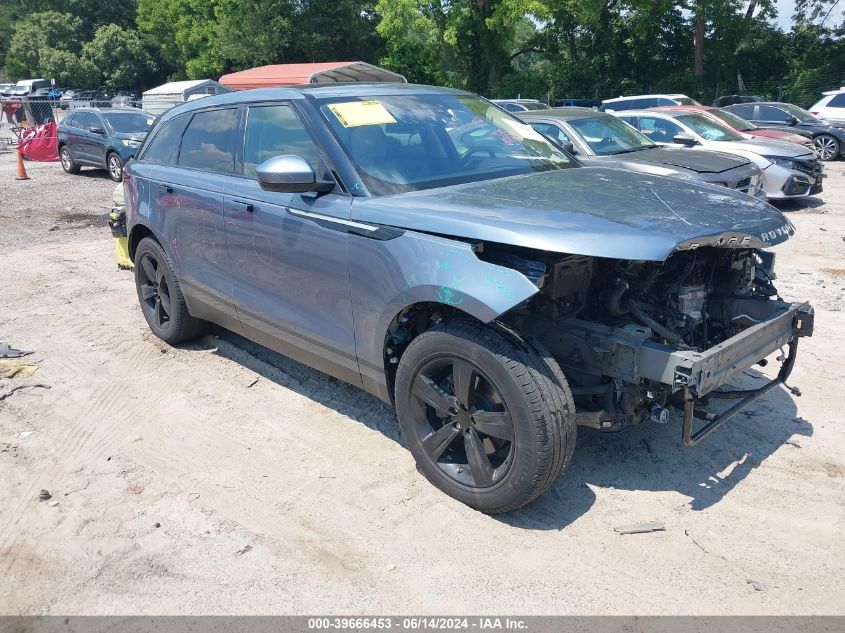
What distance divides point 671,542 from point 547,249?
57.6 inches

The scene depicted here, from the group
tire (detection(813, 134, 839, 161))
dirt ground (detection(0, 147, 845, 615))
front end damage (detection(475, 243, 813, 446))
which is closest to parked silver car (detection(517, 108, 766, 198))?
dirt ground (detection(0, 147, 845, 615))

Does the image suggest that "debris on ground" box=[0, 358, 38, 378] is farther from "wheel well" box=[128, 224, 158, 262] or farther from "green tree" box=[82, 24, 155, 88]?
"green tree" box=[82, 24, 155, 88]

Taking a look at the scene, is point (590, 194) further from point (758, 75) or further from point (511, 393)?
point (758, 75)

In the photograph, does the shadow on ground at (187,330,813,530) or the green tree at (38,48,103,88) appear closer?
the shadow on ground at (187,330,813,530)

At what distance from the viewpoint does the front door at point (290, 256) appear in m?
3.93

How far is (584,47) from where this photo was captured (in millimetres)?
34406

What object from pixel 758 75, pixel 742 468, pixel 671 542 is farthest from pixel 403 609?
pixel 758 75

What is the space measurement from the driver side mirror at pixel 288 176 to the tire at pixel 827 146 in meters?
17.6

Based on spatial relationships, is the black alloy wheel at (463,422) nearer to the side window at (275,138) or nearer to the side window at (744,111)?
the side window at (275,138)

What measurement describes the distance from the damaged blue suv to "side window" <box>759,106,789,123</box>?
15.5 metres

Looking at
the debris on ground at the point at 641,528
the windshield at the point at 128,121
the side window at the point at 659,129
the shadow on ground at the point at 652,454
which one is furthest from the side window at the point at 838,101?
the debris on ground at the point at 641,528

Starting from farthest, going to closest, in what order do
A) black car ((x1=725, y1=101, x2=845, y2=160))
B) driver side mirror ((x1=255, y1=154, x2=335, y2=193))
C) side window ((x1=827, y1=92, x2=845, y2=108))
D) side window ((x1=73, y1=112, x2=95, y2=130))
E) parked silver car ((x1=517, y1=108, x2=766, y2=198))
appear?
side window ((x1=827, y1=92, x2=845, y2=108)) < black car ((x1=725, y1=101, x2=845, y2=160)) < side window ((x1=73, y1=112, x2=95, y2=130)) < parked silver car ((x1=517, y1=108, x2=766, y2=198)) < driver side mirror ((x1=255, y1=154, x2=335, y2=193))

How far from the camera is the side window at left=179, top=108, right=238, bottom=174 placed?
15.8 feet

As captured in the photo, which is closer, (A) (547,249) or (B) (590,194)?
(A) (547,249)
